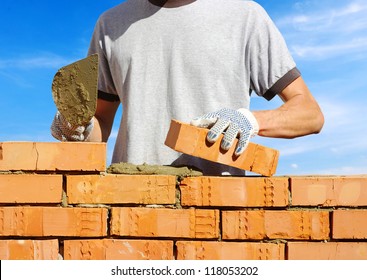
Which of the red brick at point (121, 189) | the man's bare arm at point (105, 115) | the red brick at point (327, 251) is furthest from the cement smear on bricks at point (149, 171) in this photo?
the man's bare arm at point (105, 115)

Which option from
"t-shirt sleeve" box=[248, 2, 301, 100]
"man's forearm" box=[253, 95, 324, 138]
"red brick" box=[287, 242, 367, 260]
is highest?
"t-shirt sleeve" box=[248, 2, 301, 100]

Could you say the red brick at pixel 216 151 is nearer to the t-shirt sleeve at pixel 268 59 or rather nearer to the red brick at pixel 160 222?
the red brick at pixel 160 222

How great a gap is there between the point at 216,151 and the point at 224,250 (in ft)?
1.63

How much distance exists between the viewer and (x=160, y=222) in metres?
2.31

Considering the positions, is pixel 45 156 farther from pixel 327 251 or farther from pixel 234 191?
pixel 327 251

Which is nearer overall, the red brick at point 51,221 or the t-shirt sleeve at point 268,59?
the red brick at point 51,221

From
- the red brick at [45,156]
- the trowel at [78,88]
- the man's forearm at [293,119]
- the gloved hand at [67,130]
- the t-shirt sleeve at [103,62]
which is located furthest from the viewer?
the t-shirt sleeve at [103,62]

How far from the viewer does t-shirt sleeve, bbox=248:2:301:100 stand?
10.1 feet

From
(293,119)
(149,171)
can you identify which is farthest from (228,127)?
(293,119)

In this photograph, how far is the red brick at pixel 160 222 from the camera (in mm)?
2307

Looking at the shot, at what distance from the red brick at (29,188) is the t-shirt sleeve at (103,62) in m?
1.45

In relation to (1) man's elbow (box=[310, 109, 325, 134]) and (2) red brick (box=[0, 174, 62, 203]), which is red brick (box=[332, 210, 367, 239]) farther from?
(2) red brick (box=[0, 174, 62, 203])

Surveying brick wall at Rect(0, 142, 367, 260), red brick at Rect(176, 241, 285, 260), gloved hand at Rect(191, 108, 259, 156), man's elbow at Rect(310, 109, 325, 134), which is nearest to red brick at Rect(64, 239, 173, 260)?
brick wall at Rect(0, 142, 367, 260)
